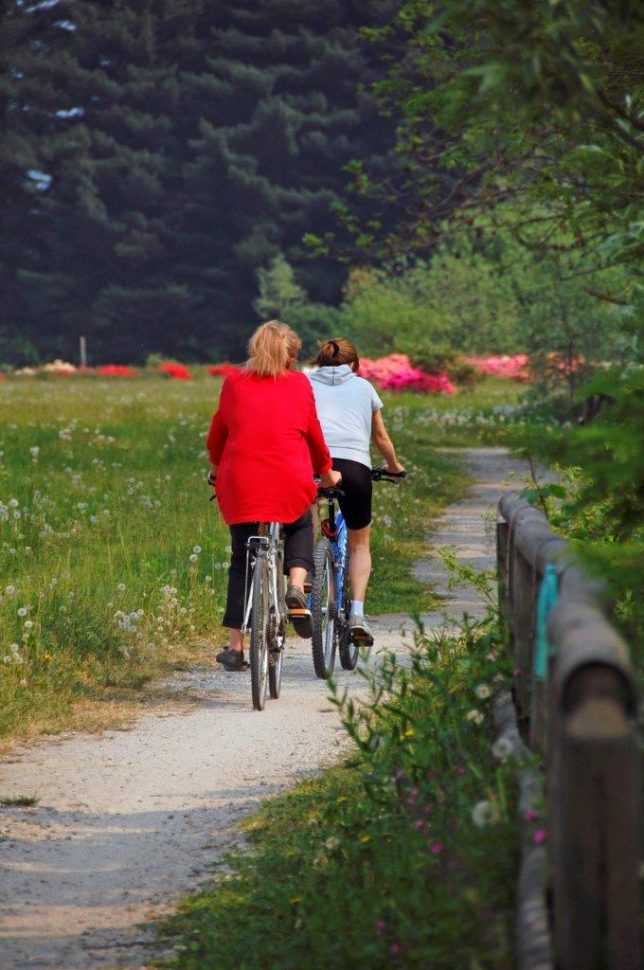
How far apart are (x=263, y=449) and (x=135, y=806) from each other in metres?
2.40

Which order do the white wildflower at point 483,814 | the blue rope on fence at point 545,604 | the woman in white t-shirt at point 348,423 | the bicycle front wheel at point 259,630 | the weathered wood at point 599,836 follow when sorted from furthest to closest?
the woman in white t-shirt at point 348,423 → the bicycle front wheel at point 259,630 → the blue rope on fence at point 545,604 → the white wildflower at point 483,814 → the weathered wood at point 599,836

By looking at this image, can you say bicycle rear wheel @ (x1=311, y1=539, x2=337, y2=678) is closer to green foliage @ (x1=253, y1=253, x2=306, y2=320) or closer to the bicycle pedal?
the bicycle pedal

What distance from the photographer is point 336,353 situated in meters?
9.29

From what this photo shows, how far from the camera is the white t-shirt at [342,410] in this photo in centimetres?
927

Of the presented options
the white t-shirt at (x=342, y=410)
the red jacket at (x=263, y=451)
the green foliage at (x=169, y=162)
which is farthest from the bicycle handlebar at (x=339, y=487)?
the green foliage at (x=169, y=162)

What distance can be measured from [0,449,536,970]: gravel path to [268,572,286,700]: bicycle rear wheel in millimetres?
98

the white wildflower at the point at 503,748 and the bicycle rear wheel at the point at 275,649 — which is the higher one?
the white wildflower at the point at 503,748

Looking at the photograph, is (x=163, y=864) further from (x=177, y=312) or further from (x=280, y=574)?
(x=177, y=312)

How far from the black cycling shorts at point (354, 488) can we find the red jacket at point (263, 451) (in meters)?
0.83

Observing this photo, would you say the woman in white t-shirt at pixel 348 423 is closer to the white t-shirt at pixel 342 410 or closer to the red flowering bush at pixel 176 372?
the white t-shirt at pixel 342 410

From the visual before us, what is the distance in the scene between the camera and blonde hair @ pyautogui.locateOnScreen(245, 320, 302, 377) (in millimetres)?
8336

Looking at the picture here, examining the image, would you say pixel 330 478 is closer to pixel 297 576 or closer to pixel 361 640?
pixel 297 576

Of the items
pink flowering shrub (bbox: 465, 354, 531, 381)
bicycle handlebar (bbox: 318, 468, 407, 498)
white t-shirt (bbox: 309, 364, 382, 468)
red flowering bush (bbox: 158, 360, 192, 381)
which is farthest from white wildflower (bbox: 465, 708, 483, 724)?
red flowering bush (bbox: 158, 360, 192, 381)

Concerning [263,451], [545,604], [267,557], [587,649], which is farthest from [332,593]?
[587,649]
